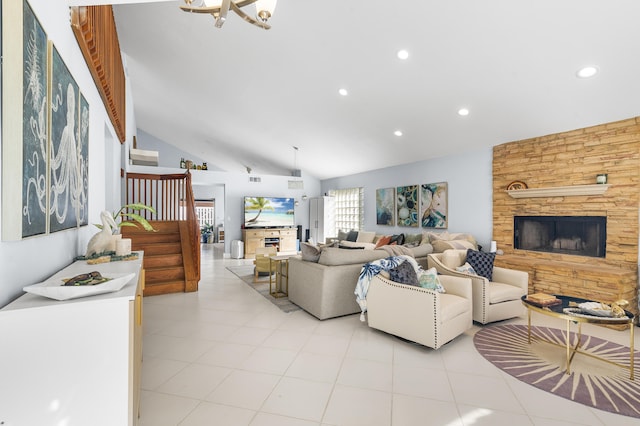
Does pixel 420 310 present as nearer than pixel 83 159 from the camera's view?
No

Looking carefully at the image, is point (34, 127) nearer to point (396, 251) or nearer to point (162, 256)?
point (396, 251)

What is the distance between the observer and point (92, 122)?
2.63 metres

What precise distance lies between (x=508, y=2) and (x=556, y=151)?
2.98 m

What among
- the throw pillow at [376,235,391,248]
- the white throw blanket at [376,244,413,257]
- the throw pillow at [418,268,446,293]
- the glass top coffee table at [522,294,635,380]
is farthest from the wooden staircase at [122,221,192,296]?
the glass top coffee table at [522,294,635,380]

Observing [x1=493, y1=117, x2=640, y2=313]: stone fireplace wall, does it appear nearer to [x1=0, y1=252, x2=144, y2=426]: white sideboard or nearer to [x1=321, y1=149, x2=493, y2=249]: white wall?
[x1=321, y1=149, x2=493, y2=249]: white wall

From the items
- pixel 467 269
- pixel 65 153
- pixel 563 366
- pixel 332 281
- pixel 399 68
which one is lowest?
pixel 563 366

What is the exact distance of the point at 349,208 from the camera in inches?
394

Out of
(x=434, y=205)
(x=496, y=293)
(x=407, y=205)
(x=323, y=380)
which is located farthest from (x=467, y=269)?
(x=407, y=205)

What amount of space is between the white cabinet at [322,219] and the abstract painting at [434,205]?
365 centimetres

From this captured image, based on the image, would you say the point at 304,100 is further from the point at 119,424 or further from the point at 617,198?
the point at 119,424

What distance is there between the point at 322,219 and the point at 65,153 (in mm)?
8678

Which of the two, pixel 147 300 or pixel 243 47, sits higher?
pixel 243 47

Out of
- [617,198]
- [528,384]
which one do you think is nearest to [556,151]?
[617,198]

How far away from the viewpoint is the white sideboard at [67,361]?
1.02 metres
